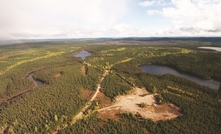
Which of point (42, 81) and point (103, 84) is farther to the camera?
point (42, 81)

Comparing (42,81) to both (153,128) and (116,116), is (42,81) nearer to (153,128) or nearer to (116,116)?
(116,116)

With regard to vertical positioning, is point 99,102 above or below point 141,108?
above

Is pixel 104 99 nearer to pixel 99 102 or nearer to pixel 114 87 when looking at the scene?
pixel 99 102

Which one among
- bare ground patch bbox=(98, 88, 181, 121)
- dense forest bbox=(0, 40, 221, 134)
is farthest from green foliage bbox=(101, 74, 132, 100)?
bare ground patch bbox=(98, 88, 181, 121)

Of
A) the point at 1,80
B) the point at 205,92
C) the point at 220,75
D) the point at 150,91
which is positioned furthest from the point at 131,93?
the point at 1,80

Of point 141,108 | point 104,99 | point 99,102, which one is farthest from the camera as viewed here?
point 104,99

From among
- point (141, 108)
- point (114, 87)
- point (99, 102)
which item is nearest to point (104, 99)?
point (99, 102)

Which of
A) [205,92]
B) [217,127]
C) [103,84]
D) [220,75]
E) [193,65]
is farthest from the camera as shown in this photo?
[193,65]

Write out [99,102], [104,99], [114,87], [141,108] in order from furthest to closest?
1. [114,87]
2. [104,99]
3. [99,102]
4. [141,108]
